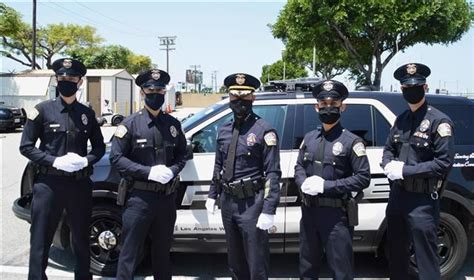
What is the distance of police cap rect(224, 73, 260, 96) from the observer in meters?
3.72

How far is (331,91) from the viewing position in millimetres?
3607

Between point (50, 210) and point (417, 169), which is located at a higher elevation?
point (417, 169)

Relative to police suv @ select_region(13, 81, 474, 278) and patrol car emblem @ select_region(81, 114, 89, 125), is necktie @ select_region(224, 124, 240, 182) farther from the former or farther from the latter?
patrol car emblem @ select_region(81, 114, 89, 125)

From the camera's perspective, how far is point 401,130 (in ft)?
12.6

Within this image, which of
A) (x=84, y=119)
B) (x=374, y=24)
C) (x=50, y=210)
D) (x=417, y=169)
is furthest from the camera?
(x=374, y=24)

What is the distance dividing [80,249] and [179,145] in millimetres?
1269

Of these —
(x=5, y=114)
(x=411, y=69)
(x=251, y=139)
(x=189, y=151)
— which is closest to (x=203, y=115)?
(x=189, y=151)

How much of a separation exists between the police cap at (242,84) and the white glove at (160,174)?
83 centimetres

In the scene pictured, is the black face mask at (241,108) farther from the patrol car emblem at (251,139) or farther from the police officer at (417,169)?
the police officer at (417,169)

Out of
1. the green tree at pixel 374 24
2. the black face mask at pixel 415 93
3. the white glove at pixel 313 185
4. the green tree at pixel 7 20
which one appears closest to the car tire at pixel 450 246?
the black face mask at pixel 415 93

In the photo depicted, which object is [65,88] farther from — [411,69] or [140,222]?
[411,69]

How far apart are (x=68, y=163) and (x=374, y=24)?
15.0 meters

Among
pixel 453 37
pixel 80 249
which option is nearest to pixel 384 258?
pixel 80 249

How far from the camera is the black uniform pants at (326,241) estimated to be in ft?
11.2
